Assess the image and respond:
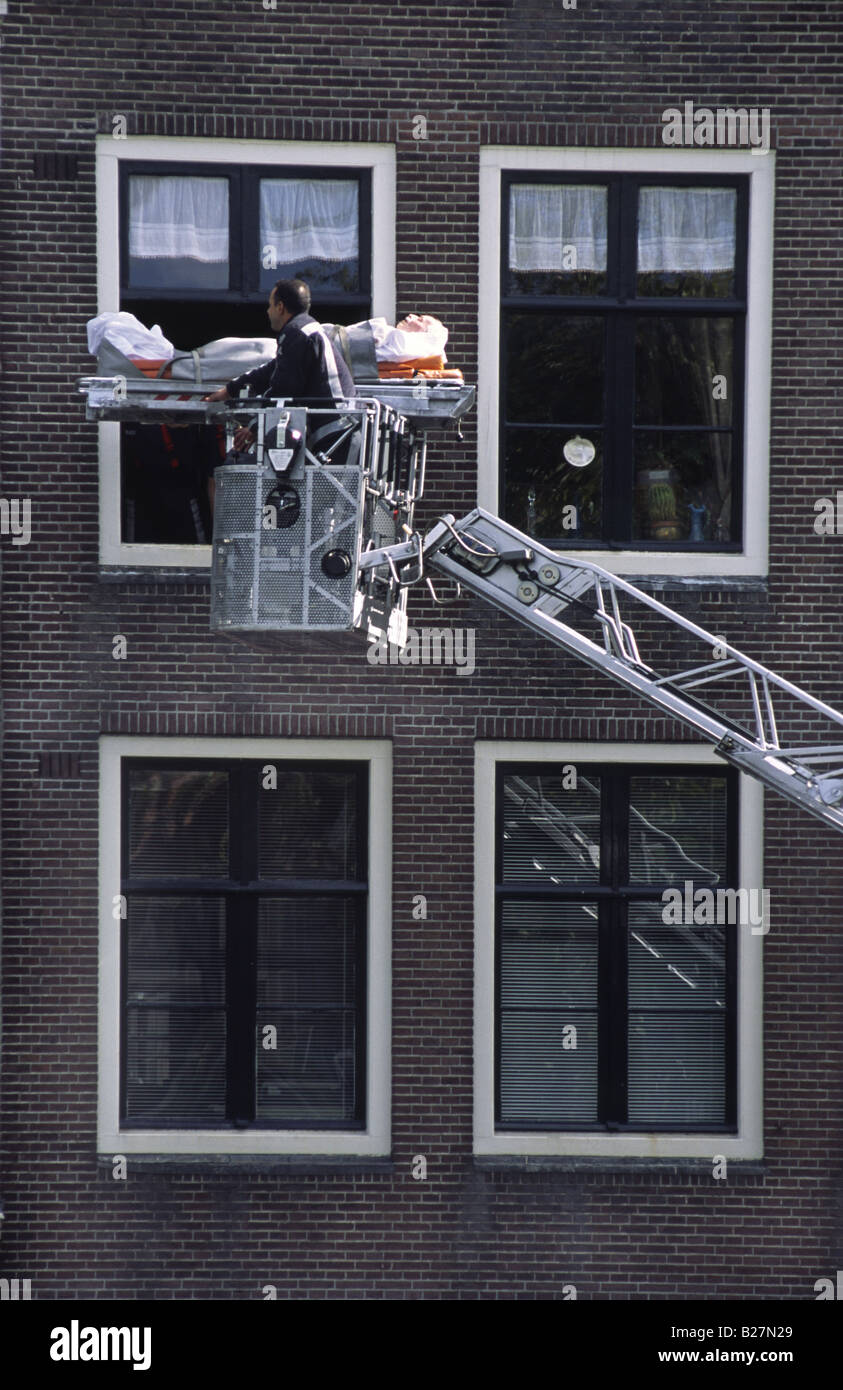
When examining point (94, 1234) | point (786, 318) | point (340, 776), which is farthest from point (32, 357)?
point (94, 1234)

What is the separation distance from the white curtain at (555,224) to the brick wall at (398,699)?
0.31 metres

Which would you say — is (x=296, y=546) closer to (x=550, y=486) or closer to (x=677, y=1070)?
(x=550, y=486)

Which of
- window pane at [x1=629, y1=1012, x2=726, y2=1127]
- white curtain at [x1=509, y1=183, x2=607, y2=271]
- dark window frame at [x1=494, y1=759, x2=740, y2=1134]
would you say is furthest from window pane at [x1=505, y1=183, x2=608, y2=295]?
window pane at [x1=629, y1=1012, x2=726, y2=1127]

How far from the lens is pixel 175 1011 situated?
9000mm

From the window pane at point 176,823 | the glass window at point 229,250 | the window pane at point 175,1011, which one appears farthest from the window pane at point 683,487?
the window pane at point 175,1011

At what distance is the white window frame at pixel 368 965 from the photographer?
8.84 m

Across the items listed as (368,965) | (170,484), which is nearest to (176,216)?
(170,484)

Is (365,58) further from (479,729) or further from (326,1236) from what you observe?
(326,1236)

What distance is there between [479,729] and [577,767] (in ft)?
2.22

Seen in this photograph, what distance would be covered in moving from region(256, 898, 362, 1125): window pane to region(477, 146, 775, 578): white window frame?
108 inches

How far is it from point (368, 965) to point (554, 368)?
12.6 feet

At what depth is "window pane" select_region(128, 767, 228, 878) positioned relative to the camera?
29.5 ft

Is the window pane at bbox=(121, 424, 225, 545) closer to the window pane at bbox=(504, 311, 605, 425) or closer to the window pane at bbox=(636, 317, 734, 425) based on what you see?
the window pane at bbox=(504, 311, 605, 425)

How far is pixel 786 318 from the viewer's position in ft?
29.4
